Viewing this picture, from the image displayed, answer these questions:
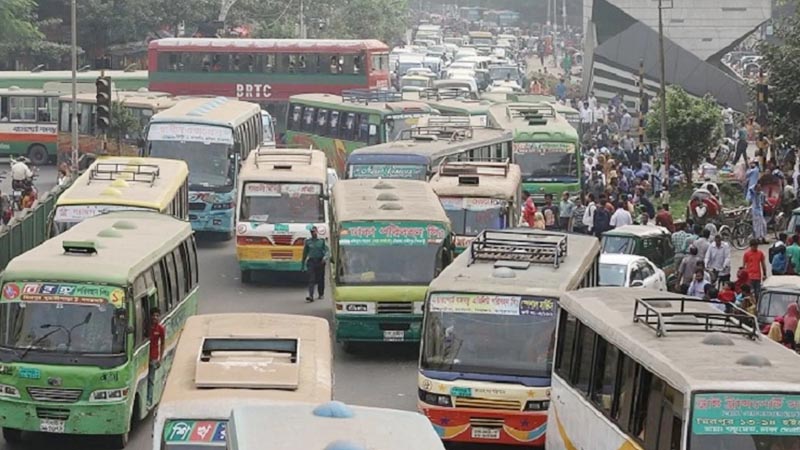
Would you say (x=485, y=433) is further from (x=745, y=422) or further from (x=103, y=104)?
(x=103, y=104)

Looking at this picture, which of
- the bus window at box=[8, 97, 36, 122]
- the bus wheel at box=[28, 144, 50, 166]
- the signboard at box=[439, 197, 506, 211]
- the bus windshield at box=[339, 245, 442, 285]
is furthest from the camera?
the bus wheel at box=[28, 144, 50, 166]

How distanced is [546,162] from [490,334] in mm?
19692

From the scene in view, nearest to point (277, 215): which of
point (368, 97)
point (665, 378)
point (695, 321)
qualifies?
point (368, 97)

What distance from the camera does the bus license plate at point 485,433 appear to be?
18344 millimetres

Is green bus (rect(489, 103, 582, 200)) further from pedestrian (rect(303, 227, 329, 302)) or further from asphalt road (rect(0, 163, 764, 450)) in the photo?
pedestrian (rect(303, 227, 329, 302))

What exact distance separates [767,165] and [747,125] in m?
12.3

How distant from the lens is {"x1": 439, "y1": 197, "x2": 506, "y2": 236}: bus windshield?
28266 millimetres

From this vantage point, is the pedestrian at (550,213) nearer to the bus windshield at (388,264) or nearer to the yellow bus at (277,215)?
the yellow bus at (277,215)

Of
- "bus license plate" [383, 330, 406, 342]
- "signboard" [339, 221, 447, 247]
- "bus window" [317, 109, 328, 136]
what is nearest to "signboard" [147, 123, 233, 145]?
"bus window" [317, 109, 328, 136]

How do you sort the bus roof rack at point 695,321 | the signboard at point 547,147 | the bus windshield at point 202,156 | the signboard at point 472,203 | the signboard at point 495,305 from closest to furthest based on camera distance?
the bus roof rack at point 695,321 < the signboard at point 495,305 < the signboard at point 472,203 < the bus windshield at point 202,156 < the signboard at point 547,147

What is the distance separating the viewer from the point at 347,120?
45.7m

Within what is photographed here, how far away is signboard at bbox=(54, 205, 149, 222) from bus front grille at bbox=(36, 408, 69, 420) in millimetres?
8162

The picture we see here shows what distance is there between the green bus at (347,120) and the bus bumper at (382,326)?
18.9 meters

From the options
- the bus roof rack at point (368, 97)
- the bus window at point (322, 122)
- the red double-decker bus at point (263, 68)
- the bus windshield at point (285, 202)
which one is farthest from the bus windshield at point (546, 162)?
the red double-decker bus at point (263, 68)
